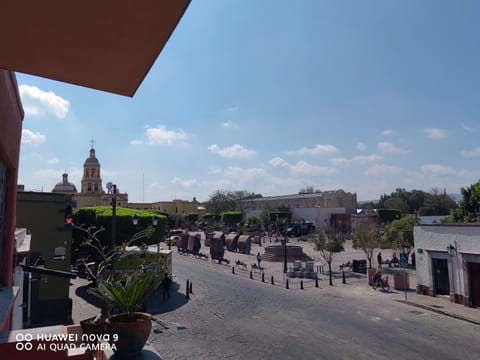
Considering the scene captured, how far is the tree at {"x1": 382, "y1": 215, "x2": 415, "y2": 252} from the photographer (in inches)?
1120

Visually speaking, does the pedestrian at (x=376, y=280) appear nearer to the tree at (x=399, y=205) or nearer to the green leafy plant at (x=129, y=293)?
the green leafy plant at (x=129, y=293)

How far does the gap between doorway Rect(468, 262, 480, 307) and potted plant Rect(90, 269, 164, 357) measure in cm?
1819

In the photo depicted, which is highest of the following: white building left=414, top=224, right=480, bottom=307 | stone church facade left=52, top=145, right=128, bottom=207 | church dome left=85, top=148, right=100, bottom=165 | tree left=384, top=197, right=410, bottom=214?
church dome left=85, top=148, right=100, bottom=165

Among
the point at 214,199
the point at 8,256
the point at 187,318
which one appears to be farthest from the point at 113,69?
the point at 214,199

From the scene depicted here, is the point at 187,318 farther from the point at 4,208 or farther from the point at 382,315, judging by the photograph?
the point at 4,208

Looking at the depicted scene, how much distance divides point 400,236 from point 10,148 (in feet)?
92.7

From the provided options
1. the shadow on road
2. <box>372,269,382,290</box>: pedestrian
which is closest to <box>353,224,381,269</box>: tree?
<box>372,269,382,290</box>: pedestrian

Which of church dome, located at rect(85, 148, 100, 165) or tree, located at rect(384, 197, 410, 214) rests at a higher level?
church dome, located at rect(85, 148, 100, 165)

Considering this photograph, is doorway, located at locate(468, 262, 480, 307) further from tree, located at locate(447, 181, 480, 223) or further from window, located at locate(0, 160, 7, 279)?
window, located at locate(0, 160, 7, 279)

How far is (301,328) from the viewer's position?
14.1 meters

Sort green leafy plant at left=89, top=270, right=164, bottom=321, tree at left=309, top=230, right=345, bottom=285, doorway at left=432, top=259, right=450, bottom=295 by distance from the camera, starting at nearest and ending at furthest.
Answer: green leafy plant at left=89, top=270, right=164, bottom=321, doorway at left=432, top=259, right=450, bottom=295, tree at left=309, top=230, right=345, bottom=285

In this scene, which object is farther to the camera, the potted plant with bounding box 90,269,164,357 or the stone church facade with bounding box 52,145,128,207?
the stone church facade with bounding box 52,145,128,207

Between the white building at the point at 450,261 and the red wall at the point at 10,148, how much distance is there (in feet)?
62.6

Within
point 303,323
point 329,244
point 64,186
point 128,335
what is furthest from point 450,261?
point 64,186
